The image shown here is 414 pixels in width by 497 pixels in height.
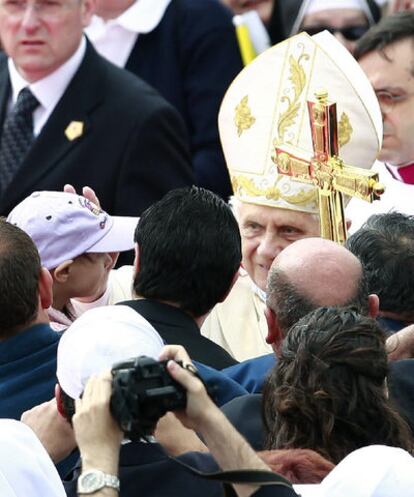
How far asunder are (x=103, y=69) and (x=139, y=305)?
2731 millimetres

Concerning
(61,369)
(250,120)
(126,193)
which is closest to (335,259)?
(61,369)

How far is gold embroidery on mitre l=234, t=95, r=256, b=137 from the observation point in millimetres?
6477

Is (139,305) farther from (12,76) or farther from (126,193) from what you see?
(12,76)

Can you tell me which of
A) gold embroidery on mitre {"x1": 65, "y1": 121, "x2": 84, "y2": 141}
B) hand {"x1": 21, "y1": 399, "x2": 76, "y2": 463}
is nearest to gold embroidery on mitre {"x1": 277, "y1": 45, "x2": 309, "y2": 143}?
gold embroidery on mitre {"x1": 65, "y1": 121, "x2": 84, "y2": 141}

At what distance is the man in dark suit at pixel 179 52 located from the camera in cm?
820

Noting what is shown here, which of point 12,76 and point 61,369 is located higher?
point 61,369

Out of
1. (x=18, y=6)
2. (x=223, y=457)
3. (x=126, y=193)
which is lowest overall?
(x=126, y=193)

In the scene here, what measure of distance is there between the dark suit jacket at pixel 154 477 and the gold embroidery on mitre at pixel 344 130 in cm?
251

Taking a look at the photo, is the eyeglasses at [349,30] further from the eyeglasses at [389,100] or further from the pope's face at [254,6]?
the eyeglasses at [389,100]

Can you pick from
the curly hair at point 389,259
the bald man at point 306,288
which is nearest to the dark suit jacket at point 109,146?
the curly hair at point 389,259

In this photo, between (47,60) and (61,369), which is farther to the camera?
(47,60)

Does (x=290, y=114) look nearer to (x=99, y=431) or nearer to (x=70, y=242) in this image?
(x=70, y=242)

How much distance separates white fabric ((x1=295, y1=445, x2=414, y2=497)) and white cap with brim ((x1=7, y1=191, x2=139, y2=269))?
80.2 inches

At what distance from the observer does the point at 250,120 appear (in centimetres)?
647
